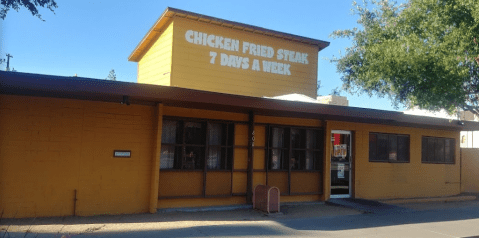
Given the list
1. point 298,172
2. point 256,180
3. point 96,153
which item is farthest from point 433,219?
point 96,153

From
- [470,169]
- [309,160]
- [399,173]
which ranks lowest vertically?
[399,173]

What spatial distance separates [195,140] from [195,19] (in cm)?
626

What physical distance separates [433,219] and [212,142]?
18.9 ft

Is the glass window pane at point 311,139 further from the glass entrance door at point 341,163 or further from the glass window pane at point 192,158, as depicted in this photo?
the glass window pane at point 192,158

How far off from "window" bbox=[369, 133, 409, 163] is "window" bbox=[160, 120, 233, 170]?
499 cm

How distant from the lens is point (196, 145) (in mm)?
9992

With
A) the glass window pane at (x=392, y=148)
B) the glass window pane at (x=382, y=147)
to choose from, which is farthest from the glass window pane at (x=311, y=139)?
the glass window pane at (x=392, y=148)

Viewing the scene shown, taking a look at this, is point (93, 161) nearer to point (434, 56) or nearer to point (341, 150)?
point (341, 150)

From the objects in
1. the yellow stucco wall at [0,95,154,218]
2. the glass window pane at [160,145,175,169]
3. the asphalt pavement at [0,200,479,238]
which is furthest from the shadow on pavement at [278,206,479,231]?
the yellow stucco wall at [0,95,154,218]

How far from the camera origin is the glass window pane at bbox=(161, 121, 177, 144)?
31.6 feet

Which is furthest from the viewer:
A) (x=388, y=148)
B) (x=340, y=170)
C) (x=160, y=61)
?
(x=160, y=61)

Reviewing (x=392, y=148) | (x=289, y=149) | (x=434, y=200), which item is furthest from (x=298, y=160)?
(x=434, y=200)

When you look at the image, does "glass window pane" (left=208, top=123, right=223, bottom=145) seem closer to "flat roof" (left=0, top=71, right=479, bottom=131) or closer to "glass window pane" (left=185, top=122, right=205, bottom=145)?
"glass window pane" (left=185, top=122, right=205, bottom=145)

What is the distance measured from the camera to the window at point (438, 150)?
14.0 meters
